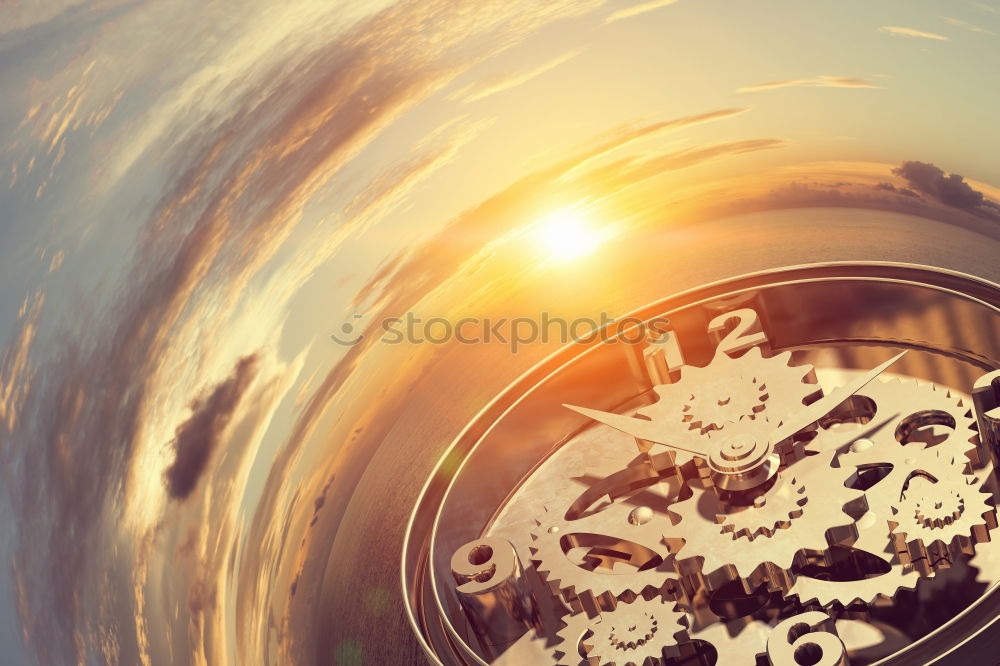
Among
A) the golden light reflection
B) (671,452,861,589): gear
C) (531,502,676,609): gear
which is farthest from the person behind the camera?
the golden light reflection

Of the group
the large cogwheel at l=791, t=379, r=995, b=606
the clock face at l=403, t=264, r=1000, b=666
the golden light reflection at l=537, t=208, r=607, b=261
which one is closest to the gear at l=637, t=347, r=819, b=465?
the clock face at l=403, t=264, r=1000, b=666

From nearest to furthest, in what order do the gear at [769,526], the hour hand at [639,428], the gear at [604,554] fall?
the gear at [769,526] < the gear at [604,554] < the hour hand at [639,428]

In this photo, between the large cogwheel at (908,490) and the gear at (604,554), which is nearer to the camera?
the large cogwheel at (908,490)

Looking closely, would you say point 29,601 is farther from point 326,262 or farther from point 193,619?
point 326,262

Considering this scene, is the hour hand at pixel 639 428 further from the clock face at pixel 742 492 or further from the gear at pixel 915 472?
the gear at pixel 915 472

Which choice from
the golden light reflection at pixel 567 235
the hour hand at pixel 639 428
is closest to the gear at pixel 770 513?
the hour hand at pixel 639 428

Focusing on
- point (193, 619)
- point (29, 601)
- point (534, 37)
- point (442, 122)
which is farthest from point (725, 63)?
point (29, 601)

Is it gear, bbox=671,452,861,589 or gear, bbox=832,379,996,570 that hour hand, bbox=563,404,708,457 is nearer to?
gear, bbox=671,452,861,589
